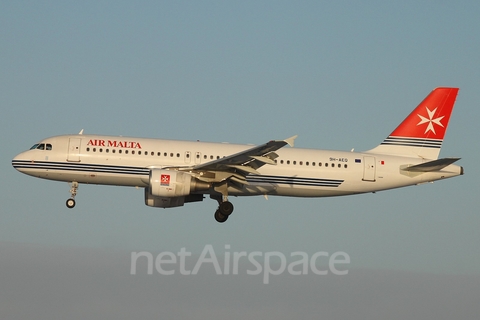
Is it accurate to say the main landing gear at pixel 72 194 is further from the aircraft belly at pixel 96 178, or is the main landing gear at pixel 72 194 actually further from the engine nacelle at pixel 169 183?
the engine nacelle at pixel 169 183

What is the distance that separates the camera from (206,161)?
50062 mm

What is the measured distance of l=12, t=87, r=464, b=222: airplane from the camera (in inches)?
1909

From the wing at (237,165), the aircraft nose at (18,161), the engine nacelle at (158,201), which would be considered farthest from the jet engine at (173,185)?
the aircraft nose at (18,161)

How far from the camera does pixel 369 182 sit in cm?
5206

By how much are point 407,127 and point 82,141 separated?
64.9 ft

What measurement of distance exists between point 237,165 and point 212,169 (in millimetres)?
1417

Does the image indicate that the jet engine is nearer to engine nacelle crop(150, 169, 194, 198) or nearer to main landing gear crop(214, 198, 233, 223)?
engine nacelle crop(150, 169, 194, 198)

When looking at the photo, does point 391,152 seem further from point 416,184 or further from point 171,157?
point 171,157

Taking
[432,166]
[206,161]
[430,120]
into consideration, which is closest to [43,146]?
[206,161]

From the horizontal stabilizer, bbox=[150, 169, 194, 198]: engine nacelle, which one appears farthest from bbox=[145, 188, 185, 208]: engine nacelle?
the horizontal stabilizer

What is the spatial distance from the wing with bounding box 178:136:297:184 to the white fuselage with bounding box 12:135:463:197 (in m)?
1.26

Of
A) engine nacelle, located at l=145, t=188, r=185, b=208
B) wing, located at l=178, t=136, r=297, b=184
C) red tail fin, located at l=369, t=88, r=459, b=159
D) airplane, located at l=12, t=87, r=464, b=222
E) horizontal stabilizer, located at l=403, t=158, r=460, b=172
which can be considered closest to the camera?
wing, located at l=178, t=136, r=297, b=184

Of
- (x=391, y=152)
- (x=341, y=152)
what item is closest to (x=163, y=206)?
(x=341, y=152)

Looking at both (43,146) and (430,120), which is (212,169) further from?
(430,120)
